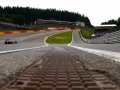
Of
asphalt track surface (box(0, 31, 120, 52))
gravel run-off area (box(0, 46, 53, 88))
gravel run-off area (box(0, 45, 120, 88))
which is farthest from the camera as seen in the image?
asphalt track surface (box(0, 31, 120, 52))

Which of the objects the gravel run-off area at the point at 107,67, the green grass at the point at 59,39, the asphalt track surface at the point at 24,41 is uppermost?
the gravel run-off area at the point at 107,67

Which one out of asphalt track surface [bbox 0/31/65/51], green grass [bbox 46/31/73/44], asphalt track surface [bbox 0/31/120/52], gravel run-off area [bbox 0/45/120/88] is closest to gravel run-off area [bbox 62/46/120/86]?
gravel run-off area [bbox 0/45/120/88]

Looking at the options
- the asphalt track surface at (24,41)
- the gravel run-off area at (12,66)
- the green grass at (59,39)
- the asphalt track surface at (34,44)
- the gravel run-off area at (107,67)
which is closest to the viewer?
the gravel run-off area at (12,66)

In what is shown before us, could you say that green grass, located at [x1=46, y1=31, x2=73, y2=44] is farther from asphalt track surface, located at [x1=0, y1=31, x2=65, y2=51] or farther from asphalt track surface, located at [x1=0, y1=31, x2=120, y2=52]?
asphalt track surface, located at [x1=0, y1=31, x2=65, y2=51]

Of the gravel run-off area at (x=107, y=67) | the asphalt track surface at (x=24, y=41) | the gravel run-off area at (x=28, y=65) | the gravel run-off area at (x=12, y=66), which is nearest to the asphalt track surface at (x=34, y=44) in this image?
the asphalt track surface at (x=24, y=41)

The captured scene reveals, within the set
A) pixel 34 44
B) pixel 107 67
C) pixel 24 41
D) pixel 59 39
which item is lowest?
pixel 59 39

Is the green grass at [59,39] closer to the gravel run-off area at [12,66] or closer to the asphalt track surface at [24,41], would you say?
the asphalt track surface at [24,41]

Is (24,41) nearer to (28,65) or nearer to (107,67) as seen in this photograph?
(28,65)

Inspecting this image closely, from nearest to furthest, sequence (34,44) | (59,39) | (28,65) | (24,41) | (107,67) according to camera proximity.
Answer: (107,67), (28,65), (34,44), (24,41), (59,39)

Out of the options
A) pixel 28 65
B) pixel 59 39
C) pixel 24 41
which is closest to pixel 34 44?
pixel 24 41

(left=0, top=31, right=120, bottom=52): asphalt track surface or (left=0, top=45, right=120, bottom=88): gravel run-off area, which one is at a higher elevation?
(left=0, top=45, right=120, bottom=88): gravel run-off area

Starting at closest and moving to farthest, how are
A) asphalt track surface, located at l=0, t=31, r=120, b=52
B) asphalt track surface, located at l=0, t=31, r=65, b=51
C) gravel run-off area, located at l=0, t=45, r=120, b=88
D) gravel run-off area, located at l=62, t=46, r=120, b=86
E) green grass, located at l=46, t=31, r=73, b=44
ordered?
1. gravel run-off area, located at l=0, t=45, r=120, b=88
2. gravel run-off area, located at l=62, t=46, r=120, b=86
3. asphalt track surface, located at l=0, t=31, r=120, b=52
4. asphalt track surface, located at l=0, t=31, r=65, b=51
5. green grass, located at l=46, t=31, r=73, b=44

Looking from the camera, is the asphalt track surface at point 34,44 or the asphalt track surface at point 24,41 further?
the asphalt track surface at point 24,41

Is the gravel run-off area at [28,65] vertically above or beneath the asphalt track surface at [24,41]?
above
